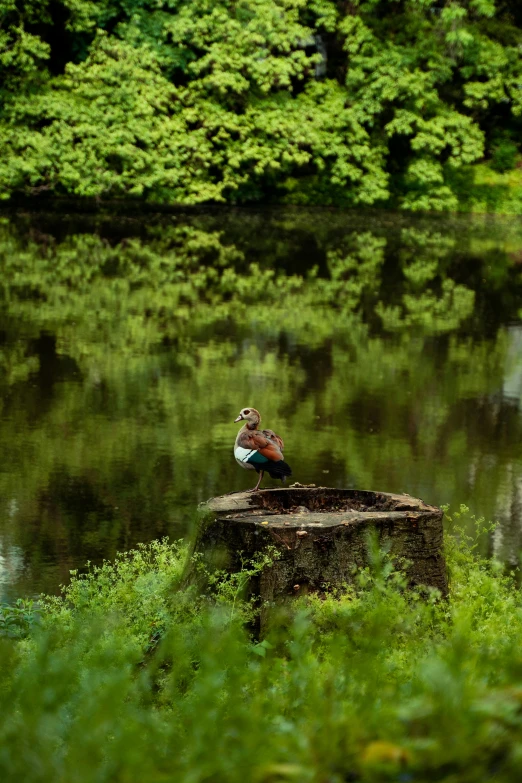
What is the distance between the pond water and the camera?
8201 mm

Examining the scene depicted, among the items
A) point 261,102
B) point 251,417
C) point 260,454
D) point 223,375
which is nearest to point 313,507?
point 260,454

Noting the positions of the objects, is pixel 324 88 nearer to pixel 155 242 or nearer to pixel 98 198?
pixel 98 198

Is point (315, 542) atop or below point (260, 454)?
below

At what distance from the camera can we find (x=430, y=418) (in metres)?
11.1

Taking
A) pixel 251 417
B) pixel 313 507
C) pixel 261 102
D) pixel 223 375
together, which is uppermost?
pixel 261 102

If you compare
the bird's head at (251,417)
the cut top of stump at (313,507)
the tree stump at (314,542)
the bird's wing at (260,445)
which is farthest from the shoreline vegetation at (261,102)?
the tree stump at (314,542)

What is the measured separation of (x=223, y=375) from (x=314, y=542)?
295 inches

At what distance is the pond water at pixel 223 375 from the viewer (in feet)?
26.9

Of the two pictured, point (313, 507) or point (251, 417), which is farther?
point (251, 417)

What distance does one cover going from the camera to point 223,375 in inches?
486

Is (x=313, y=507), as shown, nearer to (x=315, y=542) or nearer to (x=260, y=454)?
(x=260, y=454)

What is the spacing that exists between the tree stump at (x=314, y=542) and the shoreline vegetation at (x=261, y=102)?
21343 mm

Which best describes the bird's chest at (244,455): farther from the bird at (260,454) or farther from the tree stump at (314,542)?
the tree stump at (314,542)

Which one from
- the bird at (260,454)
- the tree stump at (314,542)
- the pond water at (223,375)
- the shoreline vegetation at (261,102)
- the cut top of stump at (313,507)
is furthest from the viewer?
the shoreline vegetation at (261,102)
